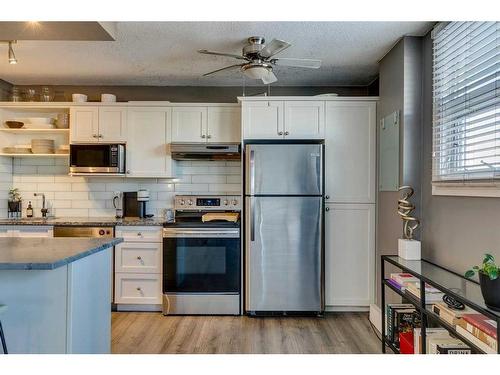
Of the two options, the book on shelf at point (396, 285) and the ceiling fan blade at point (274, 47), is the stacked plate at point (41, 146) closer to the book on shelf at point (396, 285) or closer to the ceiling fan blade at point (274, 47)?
the ceiling fan blade at point (274, 47)

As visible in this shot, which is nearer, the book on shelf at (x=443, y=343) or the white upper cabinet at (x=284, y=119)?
the book on shelf at (x=443, y=343)

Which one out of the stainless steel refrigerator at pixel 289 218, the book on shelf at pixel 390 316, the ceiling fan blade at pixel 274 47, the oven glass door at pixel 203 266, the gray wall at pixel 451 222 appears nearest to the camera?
the gray wall at pixel 451 222

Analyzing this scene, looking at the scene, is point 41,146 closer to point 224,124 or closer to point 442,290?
point 224,124

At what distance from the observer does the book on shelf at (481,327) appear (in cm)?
149

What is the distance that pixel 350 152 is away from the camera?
3699 millimetres

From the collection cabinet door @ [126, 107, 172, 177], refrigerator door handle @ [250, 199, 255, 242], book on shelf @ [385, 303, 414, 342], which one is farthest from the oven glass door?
book on shelf @ [385, 303, 414, 342]

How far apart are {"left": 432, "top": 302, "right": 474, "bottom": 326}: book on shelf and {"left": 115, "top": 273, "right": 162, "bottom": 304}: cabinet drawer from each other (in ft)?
8.58

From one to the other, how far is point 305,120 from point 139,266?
7.26ft

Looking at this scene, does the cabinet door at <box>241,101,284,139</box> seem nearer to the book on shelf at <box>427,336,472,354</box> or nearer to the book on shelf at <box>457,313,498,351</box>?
the book on shelf at <box>427,336,472,354</box>

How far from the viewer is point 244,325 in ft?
11.1

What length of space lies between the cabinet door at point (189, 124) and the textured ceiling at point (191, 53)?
1.22 ft

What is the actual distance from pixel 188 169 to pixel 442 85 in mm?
A: 2707

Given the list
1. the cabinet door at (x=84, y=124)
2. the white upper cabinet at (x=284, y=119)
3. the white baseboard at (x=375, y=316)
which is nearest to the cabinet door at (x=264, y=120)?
the white upper cabinet at (x=284, y=119)
